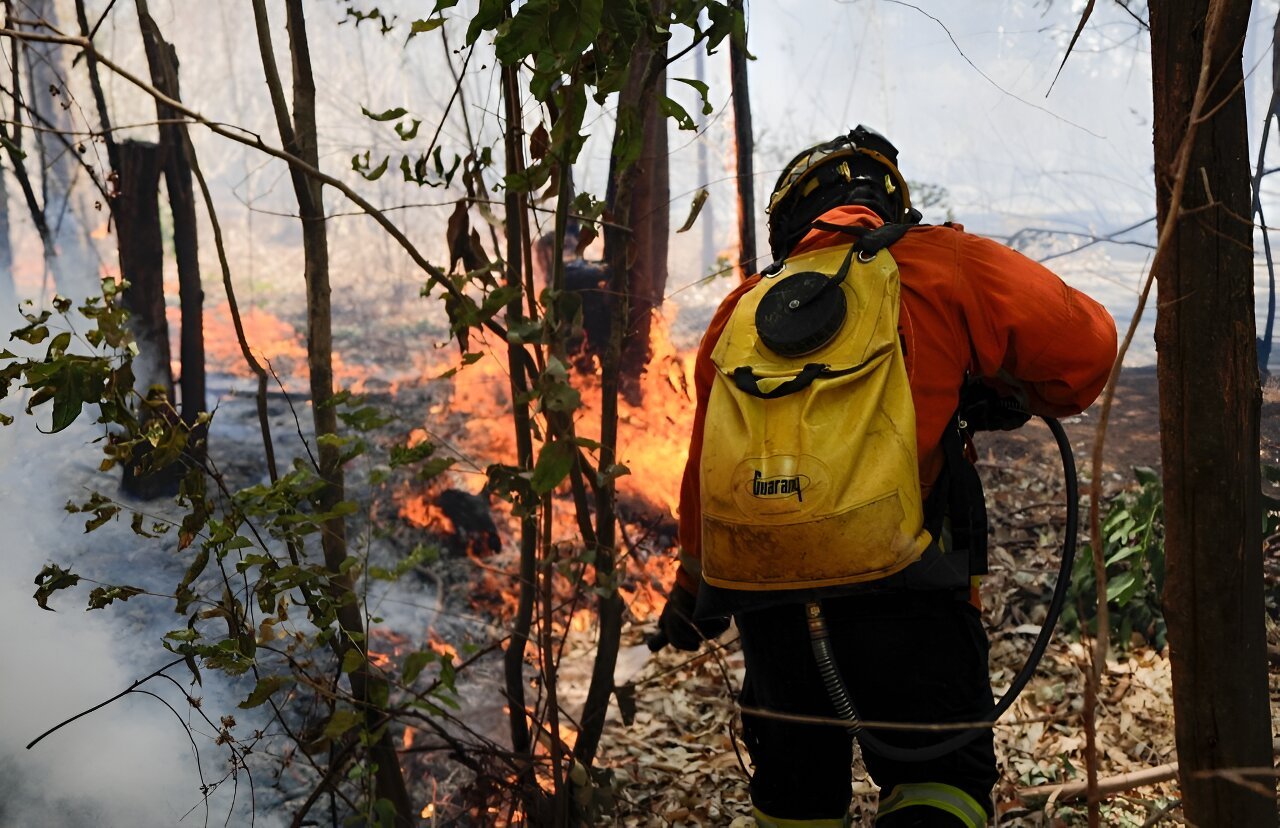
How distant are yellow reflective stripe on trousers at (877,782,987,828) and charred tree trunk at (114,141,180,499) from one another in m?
3.57

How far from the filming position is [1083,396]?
221 centimetres

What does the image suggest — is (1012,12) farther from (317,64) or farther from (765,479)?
(765,479)

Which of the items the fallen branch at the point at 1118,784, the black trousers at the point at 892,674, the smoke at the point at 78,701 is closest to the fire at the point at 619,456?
the smoke at the point at 78,701

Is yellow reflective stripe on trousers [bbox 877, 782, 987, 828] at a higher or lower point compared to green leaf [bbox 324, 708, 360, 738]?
lower

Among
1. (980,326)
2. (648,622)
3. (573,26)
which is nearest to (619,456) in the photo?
(648,622)

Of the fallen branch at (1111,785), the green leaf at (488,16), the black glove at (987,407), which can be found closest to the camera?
the fallen branch at (1111,785)

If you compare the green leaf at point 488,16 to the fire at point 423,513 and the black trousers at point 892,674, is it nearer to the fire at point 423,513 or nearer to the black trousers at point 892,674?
the black trousers at point 892,674

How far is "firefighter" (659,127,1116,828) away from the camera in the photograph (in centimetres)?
205

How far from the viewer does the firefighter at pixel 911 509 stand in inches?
80.7

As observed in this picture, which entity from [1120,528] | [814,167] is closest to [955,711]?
[814,167]

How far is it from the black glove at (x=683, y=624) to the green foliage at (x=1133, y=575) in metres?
2.33

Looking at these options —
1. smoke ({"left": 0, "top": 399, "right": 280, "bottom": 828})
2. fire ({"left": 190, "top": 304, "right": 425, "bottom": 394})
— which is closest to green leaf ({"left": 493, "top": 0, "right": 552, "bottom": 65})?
smoke ({"left": 0, "top": 399, "right": 280, "bottom": 828})

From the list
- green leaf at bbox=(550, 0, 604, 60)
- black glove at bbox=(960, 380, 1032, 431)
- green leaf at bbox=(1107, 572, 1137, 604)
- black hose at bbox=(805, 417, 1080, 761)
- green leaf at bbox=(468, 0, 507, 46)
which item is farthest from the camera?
green leaf at bbox=(1107, 572, 1137, 604)

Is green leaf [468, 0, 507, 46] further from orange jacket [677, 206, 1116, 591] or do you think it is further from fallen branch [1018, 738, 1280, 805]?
fallen branch [1018, 738, 1280, 805]
